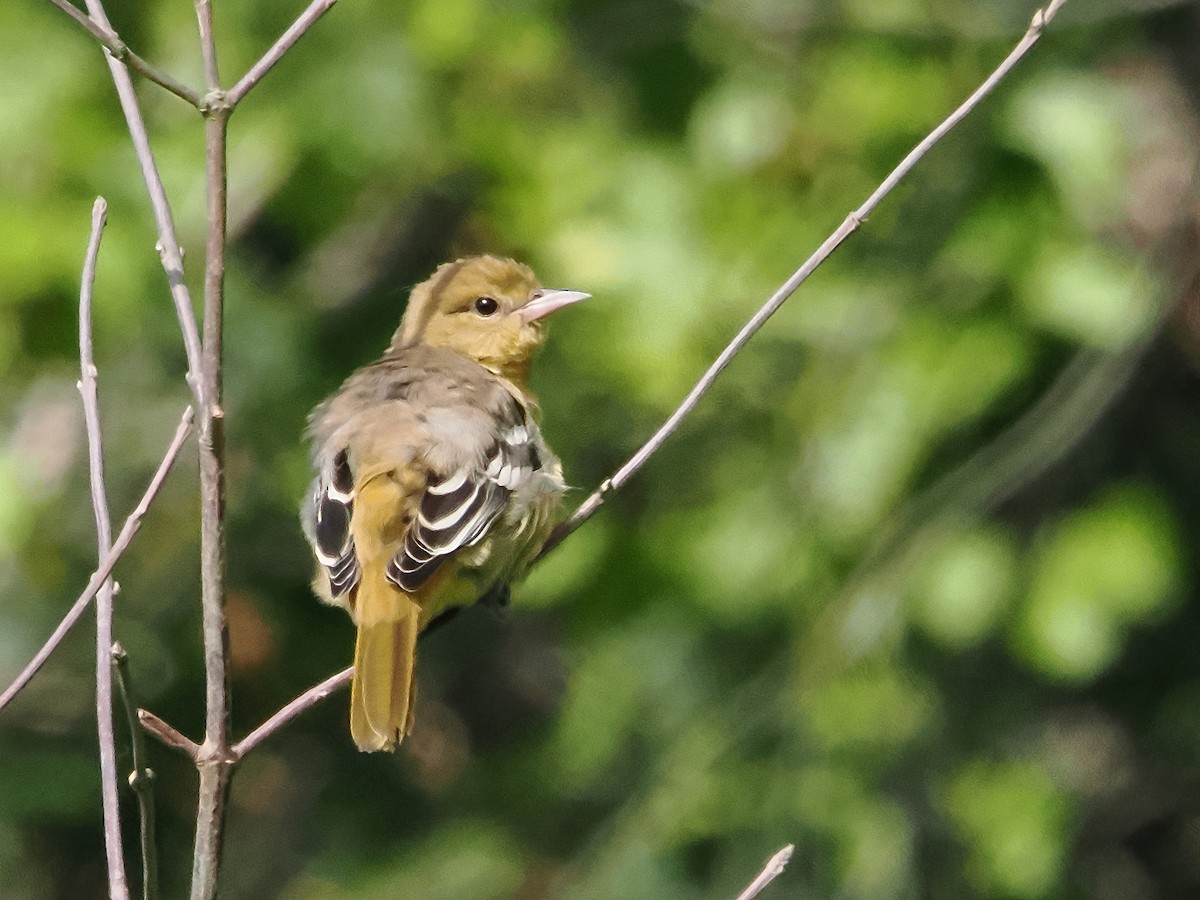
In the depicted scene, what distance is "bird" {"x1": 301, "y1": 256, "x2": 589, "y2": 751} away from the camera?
3.65m

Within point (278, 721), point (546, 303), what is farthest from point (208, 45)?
point (546, 303)

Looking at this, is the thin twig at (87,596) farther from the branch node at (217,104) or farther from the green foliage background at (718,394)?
the green foliage background at (718,394)

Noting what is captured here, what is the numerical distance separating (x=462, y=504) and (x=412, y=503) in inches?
4.4

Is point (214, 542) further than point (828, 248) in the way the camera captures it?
No

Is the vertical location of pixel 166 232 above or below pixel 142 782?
above

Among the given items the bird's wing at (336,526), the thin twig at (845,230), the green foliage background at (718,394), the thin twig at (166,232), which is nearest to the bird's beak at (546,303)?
the green foliage background at (718,394)

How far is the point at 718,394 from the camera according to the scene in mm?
5785

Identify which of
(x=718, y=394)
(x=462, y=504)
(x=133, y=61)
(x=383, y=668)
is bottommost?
(x=383, y=668)

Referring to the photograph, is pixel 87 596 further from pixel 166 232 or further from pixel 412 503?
pixel 412 503

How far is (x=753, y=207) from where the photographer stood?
5652 millimetres

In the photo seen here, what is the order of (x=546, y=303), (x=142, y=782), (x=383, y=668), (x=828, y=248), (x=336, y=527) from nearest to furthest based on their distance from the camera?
(x=142, y=782), (x=828, y=248), (x=383, y=668), (x=336, y=527), (x=546, y=303)

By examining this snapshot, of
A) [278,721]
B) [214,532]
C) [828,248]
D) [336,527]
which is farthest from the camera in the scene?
[336,527]

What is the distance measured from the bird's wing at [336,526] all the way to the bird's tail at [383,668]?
66 mm

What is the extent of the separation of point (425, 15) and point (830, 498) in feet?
6.64
